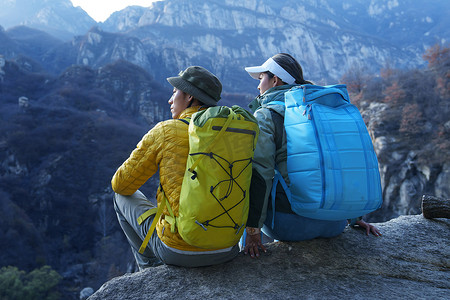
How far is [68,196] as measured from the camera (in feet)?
107

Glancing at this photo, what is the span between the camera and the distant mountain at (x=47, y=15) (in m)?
111

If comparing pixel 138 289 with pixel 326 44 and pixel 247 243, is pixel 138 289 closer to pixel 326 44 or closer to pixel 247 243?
pixel 247 243

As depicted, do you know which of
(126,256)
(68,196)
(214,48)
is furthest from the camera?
(214,48)

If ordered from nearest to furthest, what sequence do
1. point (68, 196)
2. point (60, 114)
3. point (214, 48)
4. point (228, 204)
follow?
point (228, 204)
point (68, 196)
point (60, 114)
point (214, 48)

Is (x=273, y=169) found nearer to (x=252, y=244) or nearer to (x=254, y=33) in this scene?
(x=252, y=244)

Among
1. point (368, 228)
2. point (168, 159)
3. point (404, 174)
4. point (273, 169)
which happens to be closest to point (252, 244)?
point (273, 169)

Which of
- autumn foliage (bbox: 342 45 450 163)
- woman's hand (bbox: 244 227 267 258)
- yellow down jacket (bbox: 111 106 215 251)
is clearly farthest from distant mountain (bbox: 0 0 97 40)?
woman's hand (bbox: 244 227 267 258)

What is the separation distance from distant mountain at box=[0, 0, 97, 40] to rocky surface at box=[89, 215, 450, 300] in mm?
118440

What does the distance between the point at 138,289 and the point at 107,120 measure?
4544 cm

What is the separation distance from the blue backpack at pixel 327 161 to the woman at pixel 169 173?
1.67 feet

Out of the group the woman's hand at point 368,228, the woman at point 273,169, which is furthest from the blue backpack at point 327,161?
the woman's hand at point 368,228

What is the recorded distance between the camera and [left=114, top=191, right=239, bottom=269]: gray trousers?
1.83 m

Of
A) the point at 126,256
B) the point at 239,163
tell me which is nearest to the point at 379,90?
the point at 126,256

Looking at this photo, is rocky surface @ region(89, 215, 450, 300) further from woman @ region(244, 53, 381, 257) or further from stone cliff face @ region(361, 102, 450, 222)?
stone cliff face @ region(361, 102, 450, 222)
